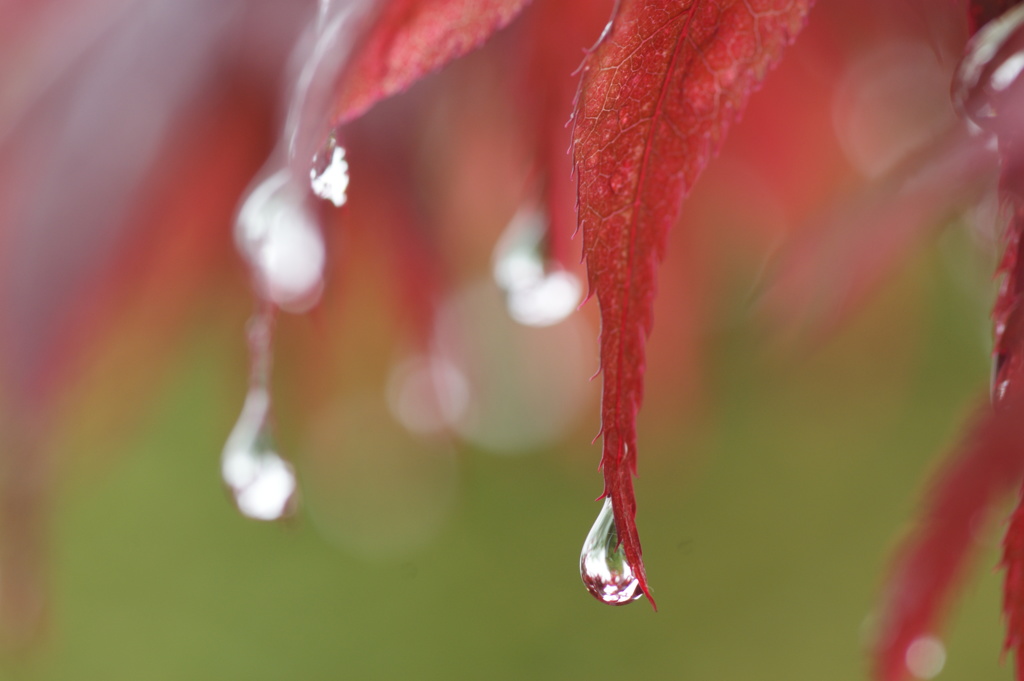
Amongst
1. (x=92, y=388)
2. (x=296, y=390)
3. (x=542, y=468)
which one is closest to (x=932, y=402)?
(x=542, y=468)

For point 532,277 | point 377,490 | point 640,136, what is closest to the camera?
point 640,136

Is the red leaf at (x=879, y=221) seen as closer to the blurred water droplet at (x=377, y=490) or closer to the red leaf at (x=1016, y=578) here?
the red leaf at (x=1016, y=578)

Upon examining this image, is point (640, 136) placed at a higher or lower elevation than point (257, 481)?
higher

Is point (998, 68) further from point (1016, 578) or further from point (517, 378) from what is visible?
point (517, 378)

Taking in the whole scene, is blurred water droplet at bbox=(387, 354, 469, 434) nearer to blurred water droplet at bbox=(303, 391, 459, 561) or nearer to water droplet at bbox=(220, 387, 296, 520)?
water droplet at bbox=(220, 387, 296, 520)

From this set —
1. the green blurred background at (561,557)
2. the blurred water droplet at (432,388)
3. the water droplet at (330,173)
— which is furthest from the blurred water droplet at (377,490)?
the water droplet at (330,173)

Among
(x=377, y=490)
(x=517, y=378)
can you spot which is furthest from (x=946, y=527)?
(x=377, y=490)

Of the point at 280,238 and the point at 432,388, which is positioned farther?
the point at 432,388
